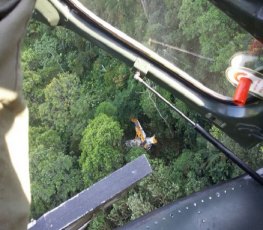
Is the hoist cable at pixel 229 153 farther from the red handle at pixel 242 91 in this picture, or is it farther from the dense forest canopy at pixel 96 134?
the dense forest canopy at pixel 96 134

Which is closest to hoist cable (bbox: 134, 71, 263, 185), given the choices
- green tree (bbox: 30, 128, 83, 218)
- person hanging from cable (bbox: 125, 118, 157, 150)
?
person hanging from cable (bbox: 125, 118, 157, 150)

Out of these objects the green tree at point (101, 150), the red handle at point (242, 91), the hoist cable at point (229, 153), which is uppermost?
the green tree at point (101, 150)

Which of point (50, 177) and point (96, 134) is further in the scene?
point (50, 177)

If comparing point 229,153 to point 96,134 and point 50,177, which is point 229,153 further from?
point 50,177

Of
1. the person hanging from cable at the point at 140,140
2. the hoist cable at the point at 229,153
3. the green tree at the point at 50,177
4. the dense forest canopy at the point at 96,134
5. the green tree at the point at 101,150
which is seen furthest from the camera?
the green tree at the point at 50,177

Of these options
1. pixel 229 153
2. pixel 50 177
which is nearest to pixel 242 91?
pixel 229 153

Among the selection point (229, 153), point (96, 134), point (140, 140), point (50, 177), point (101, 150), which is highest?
point (96, 134)

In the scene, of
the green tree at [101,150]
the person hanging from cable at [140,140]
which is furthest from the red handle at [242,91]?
the person hanging from cable at [140,140]

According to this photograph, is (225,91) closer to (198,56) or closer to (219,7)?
(198,56)

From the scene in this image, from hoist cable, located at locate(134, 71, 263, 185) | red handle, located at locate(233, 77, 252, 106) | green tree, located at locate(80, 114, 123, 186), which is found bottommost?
hoist cable, located at locate(134, 71, 263, 185)

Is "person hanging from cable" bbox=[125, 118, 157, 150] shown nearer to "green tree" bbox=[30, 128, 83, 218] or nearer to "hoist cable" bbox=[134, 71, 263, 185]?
"green tree" bbox=[30, 128, 83, 218]

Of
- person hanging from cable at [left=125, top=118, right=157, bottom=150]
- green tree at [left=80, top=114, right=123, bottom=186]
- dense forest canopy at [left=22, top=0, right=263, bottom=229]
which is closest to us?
dense forest canopy at [left=22, top=0, right=263, bottom=229]
